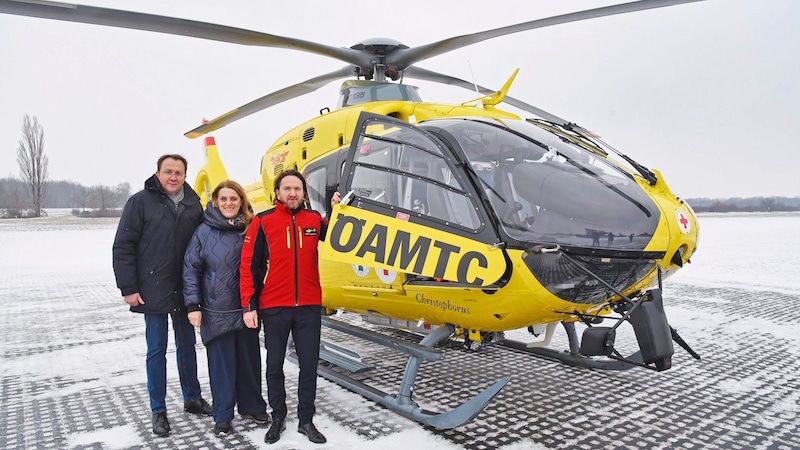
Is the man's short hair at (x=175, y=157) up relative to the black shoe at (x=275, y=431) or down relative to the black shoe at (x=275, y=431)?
up

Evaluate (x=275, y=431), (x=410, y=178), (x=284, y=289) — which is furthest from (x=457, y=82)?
(x=275, y=431)

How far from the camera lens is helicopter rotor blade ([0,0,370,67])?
3447 millimetres

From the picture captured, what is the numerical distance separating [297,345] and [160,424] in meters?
1.12

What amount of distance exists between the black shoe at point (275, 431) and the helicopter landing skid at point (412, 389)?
29.8 inches

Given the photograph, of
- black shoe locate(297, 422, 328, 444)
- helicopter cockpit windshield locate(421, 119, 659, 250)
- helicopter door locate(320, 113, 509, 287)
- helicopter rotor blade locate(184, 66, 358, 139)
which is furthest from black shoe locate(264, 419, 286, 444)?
helicopter rotor blade locate(184, 66, 358, 139)

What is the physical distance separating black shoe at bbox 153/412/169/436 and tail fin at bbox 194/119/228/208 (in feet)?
11.3

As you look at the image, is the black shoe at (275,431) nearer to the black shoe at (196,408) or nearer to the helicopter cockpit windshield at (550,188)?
the black shoe at (196,408)

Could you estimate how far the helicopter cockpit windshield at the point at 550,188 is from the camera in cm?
296

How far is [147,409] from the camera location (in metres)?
3.93

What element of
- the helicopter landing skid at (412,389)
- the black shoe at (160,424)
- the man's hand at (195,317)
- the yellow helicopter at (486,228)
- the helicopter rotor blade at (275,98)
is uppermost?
the helicopter rotor blade at (275,98)

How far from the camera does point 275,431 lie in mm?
3305

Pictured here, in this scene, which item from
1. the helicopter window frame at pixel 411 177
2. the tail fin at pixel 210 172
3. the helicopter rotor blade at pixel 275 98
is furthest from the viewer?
the tail fin at pixel 210 172

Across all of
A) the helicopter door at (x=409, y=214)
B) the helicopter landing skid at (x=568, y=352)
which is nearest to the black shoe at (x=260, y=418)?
the helicopter door at (x=409, y=214)

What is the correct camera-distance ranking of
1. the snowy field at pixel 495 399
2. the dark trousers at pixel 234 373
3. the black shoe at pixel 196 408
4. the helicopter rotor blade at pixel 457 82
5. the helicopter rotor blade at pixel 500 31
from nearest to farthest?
1. the snowy field at pixel 495 399
2. the dark trousers at pixel 234 373
3. the black shoe at pixel 196 408
4. the helicopter rotor blade at pixel 500 31
5. the helicopter rotor blade at pixel 457 82
